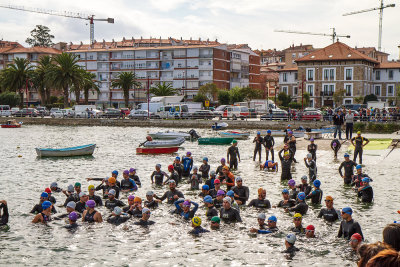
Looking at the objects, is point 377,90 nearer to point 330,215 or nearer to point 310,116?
point 310,116

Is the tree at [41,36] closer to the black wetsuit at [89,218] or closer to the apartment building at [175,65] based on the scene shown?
the apartment building at [175,65]

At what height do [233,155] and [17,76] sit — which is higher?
[17,76]

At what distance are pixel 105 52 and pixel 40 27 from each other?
40382mm

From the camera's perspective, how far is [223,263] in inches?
519

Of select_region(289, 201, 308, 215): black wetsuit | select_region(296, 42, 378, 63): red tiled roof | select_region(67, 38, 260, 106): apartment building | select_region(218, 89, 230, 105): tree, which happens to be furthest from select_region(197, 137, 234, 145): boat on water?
select_region(67, 38, 260, 106): apartment building

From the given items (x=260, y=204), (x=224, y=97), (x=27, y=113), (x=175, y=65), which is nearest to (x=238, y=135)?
(x=260, y=204)

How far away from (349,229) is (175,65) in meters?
103

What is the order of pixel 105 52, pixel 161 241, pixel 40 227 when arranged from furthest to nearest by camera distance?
pixel 105 52, pixel 40 227, pixel 161 241

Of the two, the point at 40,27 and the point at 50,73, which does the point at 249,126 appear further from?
the point at 40,27

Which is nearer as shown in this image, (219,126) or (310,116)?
(310,116)

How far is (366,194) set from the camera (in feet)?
63.5

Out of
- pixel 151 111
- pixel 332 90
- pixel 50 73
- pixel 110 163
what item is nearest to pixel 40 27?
pixel 50 73

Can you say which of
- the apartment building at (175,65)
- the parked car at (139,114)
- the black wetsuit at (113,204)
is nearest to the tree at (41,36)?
the apartment building at (175,65)

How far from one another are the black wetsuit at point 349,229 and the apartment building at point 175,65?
316 ft
